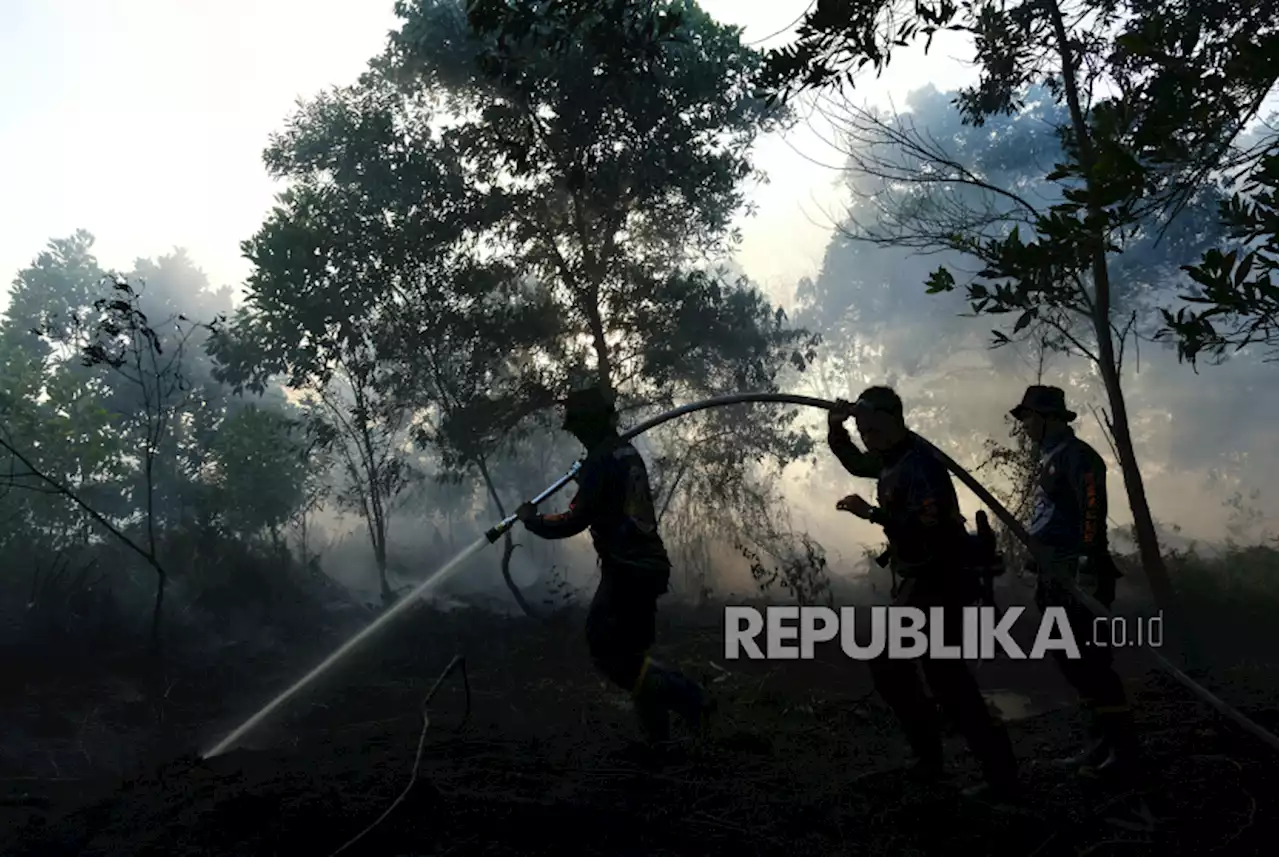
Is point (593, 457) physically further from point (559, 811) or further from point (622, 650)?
point (559, 811)

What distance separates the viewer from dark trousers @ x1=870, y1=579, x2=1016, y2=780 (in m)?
3.97

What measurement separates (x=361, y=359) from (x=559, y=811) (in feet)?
45.7

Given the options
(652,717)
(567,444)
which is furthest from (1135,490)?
(567,444)

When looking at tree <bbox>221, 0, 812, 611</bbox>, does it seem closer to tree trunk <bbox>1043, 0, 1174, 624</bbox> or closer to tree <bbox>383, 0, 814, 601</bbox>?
tree <bbox>383, 0, 814, 601</bbox>

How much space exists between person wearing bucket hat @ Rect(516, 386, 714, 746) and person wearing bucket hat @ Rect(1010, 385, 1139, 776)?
2.10 m

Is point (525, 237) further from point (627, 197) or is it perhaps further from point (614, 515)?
point (614, 515)

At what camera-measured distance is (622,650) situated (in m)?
4.95

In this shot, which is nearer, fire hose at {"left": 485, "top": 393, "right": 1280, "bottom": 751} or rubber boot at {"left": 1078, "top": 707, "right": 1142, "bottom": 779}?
fire hose at {"left": 485, "top": 393, "right": 1280, "bottom": 751}

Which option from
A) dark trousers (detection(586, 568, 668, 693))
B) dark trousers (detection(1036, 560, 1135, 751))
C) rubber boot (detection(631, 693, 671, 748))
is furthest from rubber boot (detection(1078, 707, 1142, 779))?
dark trousers (detection(586, 568, 668, 693))

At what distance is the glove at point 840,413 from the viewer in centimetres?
423

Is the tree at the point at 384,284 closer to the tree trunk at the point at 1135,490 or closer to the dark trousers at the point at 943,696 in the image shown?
the tree trunk at the point at 1135,490

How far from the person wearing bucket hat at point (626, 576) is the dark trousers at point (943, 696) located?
1.21m

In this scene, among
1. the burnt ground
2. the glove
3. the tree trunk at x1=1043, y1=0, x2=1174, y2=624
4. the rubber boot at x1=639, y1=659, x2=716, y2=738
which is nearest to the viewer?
the burnt ground

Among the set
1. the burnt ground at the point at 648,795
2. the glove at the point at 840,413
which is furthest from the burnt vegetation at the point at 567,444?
the glove at the point at 840,413
